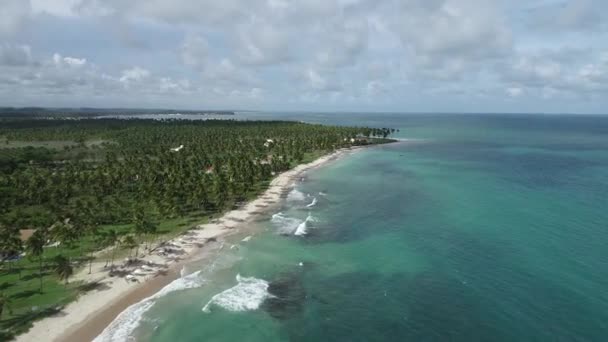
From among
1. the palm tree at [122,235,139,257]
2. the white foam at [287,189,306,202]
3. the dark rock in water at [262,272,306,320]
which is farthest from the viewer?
the white foam at [287,189,306,202]

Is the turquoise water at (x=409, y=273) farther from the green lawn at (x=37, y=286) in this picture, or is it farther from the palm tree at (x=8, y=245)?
the palm tree at (x=8, y=245)

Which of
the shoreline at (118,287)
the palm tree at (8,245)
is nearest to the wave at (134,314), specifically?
the shoreline at (118,287)

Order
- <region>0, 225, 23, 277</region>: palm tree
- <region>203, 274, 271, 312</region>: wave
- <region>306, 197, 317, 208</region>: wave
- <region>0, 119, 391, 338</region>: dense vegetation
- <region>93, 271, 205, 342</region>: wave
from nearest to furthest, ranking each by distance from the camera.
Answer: <region>93, 271, 205, 342</region>: wave → <region>203, 274, 271, 312</region>: wave → <region>0, 119, 391, 338</region>: dense vegetation → <region>0, 225, 23, 277</region>: palm tree → <region>306, 197, 317, 208</region>: wave

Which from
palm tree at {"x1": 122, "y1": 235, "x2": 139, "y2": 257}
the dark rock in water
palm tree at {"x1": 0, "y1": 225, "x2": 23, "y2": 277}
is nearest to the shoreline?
palm tree at {"x1": 122, "y1": 235, "x2": 139, "y2": 257}

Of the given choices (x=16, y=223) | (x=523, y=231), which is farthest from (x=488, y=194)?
(x=16, y=223)

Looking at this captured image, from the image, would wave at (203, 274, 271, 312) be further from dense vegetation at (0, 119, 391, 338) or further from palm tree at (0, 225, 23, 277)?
palm tree at (0, 225, 23, 277)

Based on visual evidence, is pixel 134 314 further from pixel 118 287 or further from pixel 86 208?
pixel 86 208

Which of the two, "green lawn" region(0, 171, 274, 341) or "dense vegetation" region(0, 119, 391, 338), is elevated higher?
"dense vegetation" region(0, 119, 391, 338)
